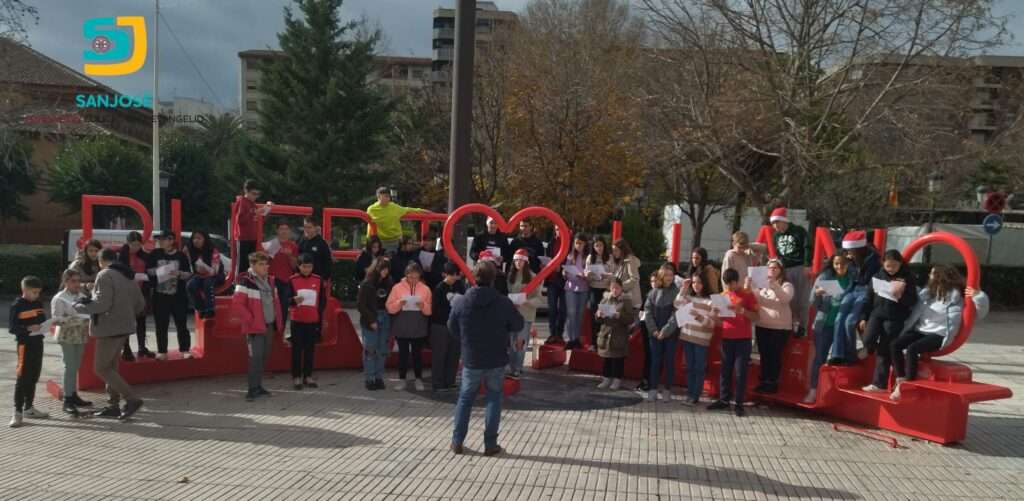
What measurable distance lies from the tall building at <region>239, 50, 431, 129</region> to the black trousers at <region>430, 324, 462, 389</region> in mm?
20576

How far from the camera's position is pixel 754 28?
16.5 meters

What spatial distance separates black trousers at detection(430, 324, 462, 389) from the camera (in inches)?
336

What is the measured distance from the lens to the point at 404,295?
27.8ft

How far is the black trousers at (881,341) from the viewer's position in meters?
7.30

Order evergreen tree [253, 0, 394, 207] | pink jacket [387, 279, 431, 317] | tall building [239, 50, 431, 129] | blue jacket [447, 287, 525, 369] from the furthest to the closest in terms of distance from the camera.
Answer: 1. tall building [239, 50, 431, 129]
2. evergreen tree [253, 0, 394, 207]
3. pink jacket [387, 279, 431, 317]
4. blue jacket [447, 287, 525, 369]

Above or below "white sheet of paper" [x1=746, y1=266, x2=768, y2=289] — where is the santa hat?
above

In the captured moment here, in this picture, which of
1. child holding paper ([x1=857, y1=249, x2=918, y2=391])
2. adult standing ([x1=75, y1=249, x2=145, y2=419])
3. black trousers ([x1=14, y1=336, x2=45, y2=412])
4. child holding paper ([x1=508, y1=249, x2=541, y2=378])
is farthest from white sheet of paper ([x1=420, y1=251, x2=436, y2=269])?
child holding paper ([x1=857, y1=249, x2=918, y2=391])

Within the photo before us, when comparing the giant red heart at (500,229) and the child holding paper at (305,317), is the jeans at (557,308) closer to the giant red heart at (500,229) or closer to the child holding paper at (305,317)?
the giant red heart at (500,229)

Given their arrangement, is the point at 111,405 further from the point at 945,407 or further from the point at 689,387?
the point at 945,407

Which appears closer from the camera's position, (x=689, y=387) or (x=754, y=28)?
(x=689, y=387)

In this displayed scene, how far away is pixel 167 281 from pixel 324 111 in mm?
18332

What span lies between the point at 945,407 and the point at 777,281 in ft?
6.39

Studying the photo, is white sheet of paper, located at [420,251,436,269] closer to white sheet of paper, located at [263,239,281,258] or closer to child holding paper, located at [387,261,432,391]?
child holding paper, located at [387,261,432,391]

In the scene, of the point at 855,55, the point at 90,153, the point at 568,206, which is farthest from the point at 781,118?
the point at 90,153
